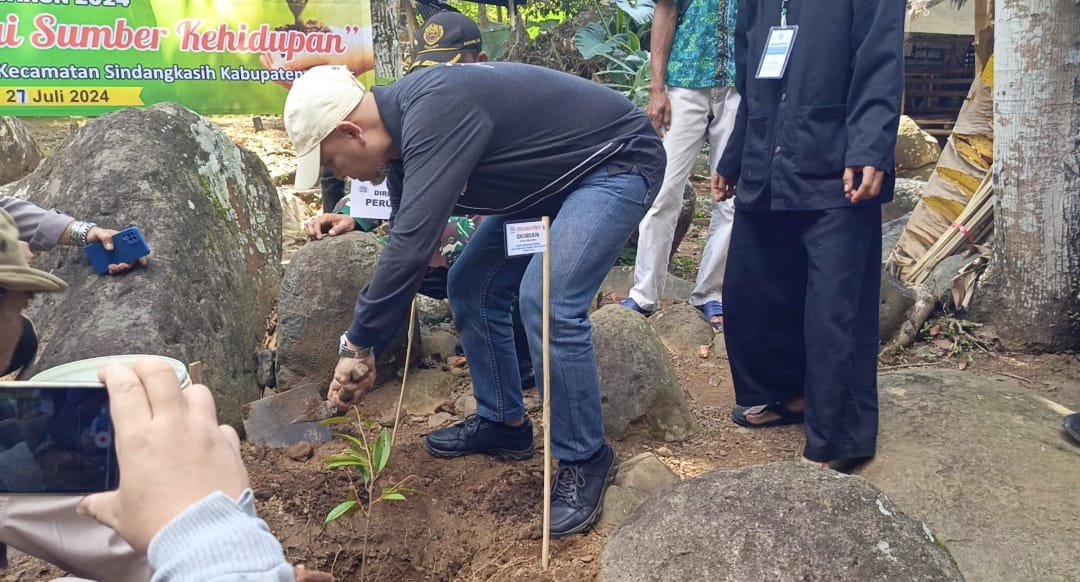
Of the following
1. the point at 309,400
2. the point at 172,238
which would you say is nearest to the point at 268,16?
the point at 172,238

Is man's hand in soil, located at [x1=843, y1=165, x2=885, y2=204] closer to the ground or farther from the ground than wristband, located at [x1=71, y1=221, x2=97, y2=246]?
farther from the ground

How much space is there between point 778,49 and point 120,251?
8.43 ft

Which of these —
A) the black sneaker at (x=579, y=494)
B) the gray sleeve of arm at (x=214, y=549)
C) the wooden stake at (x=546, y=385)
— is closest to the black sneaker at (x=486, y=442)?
the black sneaker at (x=579, y=494)

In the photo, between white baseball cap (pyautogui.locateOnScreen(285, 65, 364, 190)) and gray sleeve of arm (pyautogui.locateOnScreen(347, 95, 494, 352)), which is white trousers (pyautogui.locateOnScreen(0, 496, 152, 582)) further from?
white baseball cap (pyautogui.locateOnScreen(285, 65, 364, 190))

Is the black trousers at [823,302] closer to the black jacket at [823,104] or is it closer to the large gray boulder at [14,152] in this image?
the black jacket at [823,104]

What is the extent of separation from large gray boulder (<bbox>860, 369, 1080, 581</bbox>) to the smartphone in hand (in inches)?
89.0

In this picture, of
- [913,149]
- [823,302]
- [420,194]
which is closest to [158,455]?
Result: [420,194]

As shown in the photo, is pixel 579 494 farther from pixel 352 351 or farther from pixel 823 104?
pixel 823 104

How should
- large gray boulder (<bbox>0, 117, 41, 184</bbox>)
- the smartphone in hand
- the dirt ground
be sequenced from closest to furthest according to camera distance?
the smartphone in hand, the dirt ground, large gray boulder (<bbox>0, 117, 41, 184</bbox>)

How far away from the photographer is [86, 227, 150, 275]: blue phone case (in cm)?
332

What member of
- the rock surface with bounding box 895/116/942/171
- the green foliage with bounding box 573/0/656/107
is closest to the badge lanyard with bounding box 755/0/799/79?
the green foliage with bounding box 573/0/656/107

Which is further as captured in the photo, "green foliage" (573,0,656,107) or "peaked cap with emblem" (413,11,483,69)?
"green foliage" (573,0,656,107)

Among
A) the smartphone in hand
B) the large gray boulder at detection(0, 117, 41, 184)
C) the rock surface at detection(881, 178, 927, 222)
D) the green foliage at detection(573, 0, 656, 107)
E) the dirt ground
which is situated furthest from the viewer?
the green foliage at detection(573, 0, 656, 107)

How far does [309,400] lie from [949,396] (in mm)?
2535
